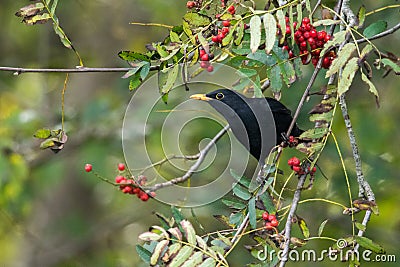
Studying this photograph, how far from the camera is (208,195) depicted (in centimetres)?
466

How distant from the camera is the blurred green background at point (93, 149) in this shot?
548 cm

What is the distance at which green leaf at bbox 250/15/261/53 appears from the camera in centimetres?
231

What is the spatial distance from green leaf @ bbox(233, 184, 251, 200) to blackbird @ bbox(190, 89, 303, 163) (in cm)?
51

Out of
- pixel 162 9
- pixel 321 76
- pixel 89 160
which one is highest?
pixel 162 9

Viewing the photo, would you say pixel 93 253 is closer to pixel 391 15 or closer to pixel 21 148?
pixel 21 148

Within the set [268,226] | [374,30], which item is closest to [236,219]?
[268,226]

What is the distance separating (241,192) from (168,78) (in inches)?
19.7

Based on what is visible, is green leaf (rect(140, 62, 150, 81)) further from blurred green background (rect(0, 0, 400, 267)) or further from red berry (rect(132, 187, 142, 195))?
blurred green background (rect(0, 0, 400, 267))

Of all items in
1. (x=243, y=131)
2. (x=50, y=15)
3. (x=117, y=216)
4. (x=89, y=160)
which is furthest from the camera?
(x=117, y=216)

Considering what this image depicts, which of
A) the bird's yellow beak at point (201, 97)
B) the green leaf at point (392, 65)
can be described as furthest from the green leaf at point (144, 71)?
the green leaf at point (392, 65)

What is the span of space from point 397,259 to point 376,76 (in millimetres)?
1384

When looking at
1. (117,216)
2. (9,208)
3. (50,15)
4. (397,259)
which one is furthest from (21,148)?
(50,15)

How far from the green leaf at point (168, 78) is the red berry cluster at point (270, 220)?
21.9 inches

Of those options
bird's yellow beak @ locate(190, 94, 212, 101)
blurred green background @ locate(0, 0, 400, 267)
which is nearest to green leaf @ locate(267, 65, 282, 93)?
bird's yellow beak @ locate(190, 94, 212, 101)
